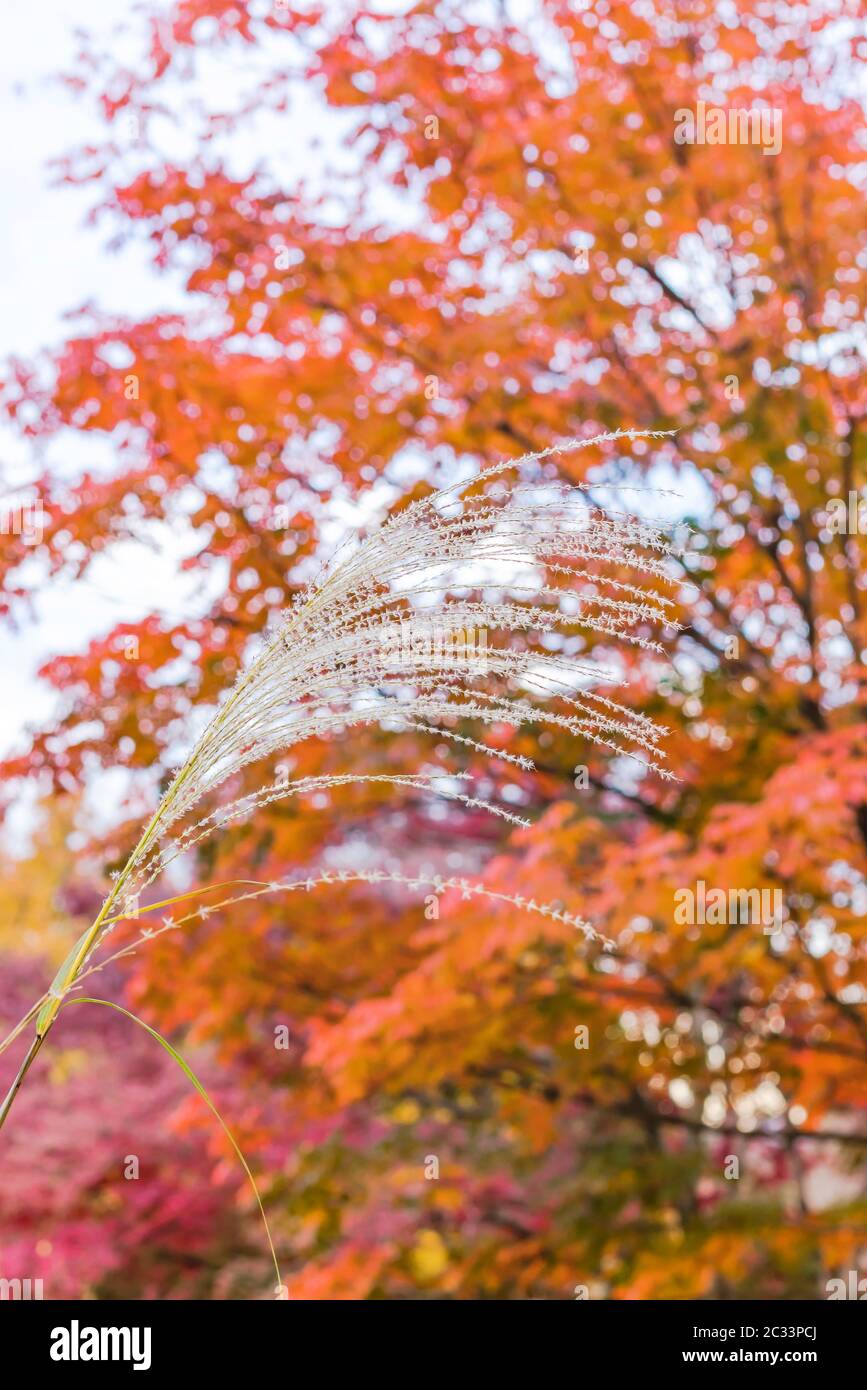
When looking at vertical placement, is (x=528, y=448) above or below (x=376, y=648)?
above

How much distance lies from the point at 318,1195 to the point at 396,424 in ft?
7.18

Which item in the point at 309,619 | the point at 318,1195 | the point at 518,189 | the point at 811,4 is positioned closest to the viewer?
the point at 309,619

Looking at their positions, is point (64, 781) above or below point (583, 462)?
below

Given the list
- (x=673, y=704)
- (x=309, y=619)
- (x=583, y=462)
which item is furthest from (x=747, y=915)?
(x=309, y=619)

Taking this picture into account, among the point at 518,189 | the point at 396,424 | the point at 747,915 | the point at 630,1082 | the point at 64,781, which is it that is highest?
the point at 518,189

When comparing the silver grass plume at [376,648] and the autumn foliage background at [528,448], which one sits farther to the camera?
the autumn foliage background at [528,448]

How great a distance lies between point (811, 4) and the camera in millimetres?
3432

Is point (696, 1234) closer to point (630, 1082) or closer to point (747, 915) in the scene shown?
point (630, 1082)

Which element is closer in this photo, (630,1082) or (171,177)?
(171,177)

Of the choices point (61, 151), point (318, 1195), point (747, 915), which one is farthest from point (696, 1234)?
point (61, 151)

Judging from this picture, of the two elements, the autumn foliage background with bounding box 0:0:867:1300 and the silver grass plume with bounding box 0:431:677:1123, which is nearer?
the silver grass plume with bounding box 0:431:677:1123

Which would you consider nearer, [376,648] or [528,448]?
[376,648]

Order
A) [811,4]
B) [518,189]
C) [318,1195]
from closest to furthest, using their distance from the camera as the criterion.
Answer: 1. [518,189]
2. [811,4]
3. [318,1195]

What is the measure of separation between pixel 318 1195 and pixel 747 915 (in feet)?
4.96
